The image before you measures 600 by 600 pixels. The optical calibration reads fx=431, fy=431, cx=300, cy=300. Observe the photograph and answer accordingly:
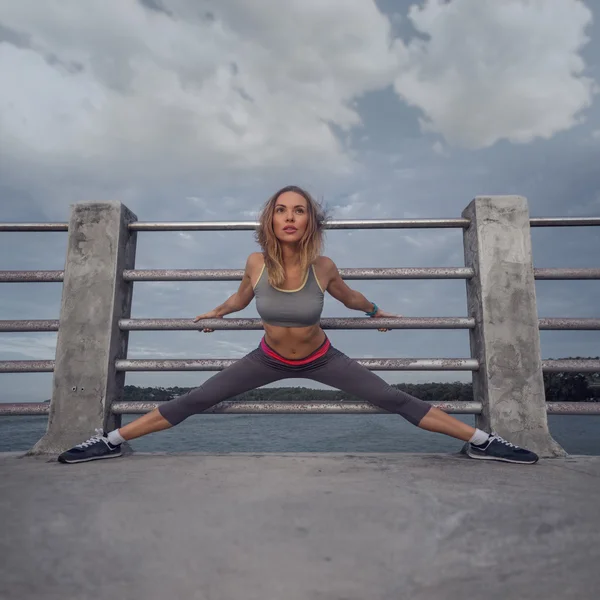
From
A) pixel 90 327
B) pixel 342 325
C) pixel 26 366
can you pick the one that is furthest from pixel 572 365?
pixel 26 366

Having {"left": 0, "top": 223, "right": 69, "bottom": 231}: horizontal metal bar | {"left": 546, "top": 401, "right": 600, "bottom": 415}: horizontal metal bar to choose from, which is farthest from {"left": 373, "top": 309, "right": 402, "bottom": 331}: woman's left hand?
{"left": 0, "top": 223, "right": 69, "bottom": 231}: horizontal metal bar

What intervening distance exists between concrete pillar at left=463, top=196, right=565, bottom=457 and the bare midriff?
1335mm

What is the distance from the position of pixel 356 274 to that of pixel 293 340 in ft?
2.71

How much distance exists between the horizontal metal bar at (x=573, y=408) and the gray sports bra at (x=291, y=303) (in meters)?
1.88

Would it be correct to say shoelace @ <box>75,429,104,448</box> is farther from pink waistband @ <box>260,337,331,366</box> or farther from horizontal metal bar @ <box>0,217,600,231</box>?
horizontal metal bar @ <box>0,217,600,231</box>

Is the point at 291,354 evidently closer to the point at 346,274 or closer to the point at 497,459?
the point at 346,274

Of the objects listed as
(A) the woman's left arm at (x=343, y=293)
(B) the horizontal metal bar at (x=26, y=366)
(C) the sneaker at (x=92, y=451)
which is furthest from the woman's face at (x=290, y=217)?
(B) the horizontal metal bar at (x=26, y=366)

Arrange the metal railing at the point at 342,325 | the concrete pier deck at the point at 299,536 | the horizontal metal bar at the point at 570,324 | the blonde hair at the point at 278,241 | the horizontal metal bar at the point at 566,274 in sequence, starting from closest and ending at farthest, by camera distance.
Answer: the concrete pier deck at the point at 299,536, the blonde hair at the point at 278,241, the metal railing at the point at 342,325, the horizontal metal bar at the point at 570,324, the horizontal metal bar at the point at 566,274

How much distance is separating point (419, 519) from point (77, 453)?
2.27 m

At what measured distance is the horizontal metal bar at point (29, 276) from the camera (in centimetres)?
356

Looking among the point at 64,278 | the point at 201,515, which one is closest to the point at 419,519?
the point at 201,515

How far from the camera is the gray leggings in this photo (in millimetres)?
2969

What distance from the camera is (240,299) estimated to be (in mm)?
3229

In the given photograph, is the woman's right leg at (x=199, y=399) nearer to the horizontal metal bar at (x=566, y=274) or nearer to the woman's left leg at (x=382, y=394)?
the woman's left leg at (x=382, y=394)
